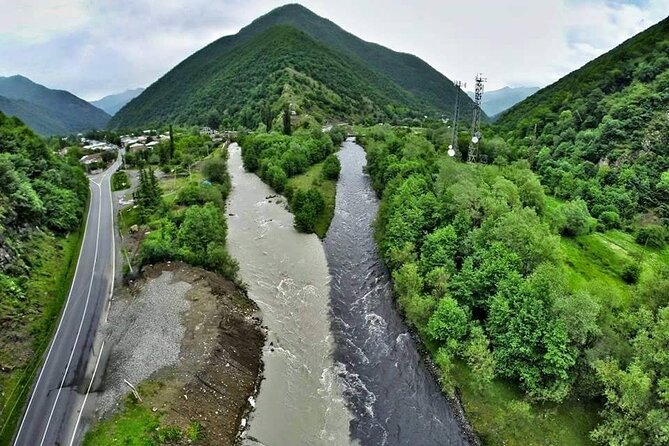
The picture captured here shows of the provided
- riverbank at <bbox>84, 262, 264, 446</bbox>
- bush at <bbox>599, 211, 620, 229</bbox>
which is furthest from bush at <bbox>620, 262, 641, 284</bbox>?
riverbank at <bbox>84, 262, 264, 446</bbox>

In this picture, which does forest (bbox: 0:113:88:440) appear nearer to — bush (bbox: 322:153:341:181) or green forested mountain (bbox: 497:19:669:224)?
bush (bbox: 322:153:341:181)

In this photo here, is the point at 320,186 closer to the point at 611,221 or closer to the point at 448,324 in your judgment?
the point at 611,221

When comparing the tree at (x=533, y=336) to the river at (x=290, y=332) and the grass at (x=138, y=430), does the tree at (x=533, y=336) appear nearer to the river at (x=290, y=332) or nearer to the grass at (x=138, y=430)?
the river at (x=290, y=332)

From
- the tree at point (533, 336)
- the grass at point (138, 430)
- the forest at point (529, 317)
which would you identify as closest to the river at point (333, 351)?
the forest at point (529, 317)

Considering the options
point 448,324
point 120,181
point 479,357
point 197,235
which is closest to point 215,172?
point 120,181

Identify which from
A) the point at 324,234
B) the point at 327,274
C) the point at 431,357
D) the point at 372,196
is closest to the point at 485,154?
the point at 372,196

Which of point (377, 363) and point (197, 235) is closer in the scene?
point (377, 363)
